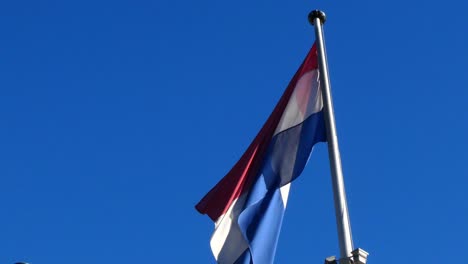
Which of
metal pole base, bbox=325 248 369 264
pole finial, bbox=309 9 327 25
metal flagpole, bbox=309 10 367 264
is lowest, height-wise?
metal pole base, bbox=325 248 369 264

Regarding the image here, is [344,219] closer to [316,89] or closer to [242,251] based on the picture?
[242,251]

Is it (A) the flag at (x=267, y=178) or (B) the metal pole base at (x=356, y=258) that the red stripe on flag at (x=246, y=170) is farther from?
(B) the metal pole base at (x=356, y=258)

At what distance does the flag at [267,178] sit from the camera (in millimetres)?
15086

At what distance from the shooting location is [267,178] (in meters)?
15.8

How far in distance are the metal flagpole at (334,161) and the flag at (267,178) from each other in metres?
0.35

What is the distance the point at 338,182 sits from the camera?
1456cm

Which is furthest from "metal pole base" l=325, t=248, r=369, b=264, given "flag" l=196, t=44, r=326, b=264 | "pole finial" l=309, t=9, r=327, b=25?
"pole finial" l=309, t=9, r=327, b=25

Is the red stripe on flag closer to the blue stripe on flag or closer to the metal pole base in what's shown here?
the blue stripe on flag

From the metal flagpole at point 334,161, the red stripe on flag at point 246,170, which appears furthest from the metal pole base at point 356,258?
the red stripe on flag at point 246,170

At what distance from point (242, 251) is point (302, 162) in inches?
71.3

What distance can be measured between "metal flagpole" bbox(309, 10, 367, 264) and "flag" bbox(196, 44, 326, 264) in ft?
1.16

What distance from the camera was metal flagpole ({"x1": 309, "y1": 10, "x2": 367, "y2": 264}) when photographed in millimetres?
13589

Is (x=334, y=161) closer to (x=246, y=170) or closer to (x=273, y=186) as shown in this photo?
(x=273, y=186)

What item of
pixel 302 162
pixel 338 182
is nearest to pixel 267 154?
pixel 302 162
